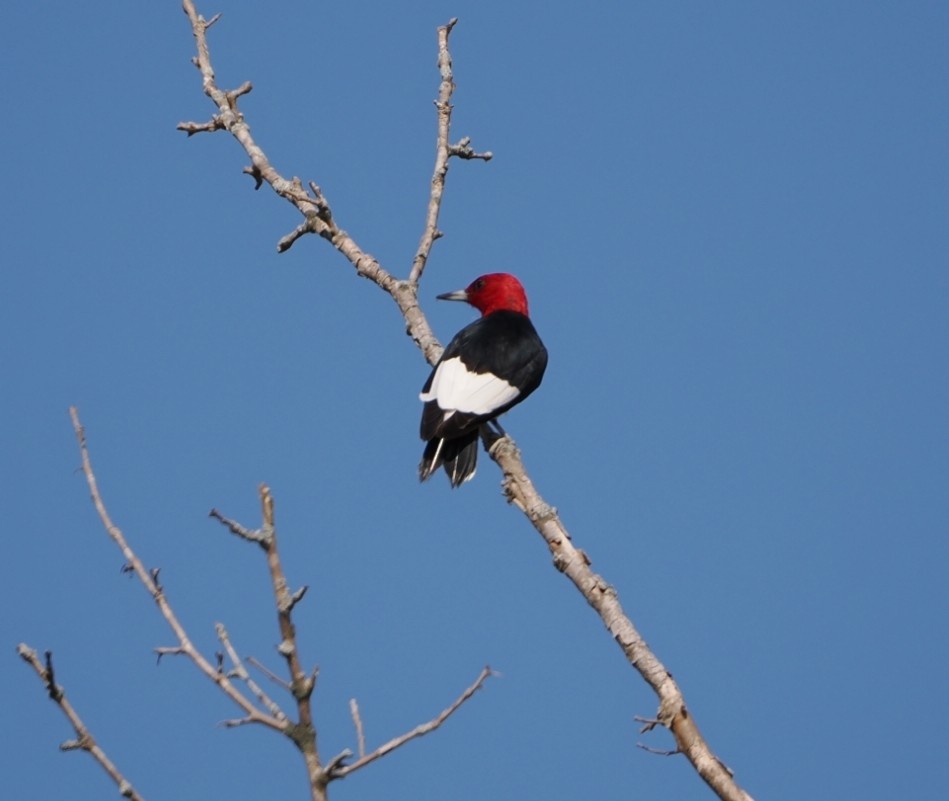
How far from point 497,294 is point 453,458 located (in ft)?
6.94

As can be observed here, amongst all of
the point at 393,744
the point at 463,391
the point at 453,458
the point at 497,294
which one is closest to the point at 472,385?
the point at 463,391

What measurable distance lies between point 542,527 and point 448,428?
174 cm

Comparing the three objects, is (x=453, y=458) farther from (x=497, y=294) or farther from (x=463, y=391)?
(x=497, y=294)

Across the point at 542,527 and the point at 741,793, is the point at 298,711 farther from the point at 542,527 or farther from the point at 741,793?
the point at 542,527

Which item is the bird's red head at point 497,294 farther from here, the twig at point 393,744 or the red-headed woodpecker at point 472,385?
the twig at point 393,744

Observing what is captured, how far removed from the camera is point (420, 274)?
18.4 ft

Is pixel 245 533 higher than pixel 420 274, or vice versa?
pixel 420 274

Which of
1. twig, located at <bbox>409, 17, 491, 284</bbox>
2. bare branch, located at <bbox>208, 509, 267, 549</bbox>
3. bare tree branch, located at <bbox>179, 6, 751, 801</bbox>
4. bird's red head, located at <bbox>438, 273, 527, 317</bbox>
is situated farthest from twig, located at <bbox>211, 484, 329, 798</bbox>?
bird's red head, located at <bbox>438, 273, 527, 317</bbox>

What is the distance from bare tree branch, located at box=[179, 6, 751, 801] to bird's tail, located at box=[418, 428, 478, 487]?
1.08 feet

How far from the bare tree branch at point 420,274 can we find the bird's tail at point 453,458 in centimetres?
33

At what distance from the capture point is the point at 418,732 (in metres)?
2.59

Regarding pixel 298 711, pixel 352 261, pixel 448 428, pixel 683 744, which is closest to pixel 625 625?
pixel 683 744

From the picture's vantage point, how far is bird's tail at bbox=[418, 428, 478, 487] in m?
5.91

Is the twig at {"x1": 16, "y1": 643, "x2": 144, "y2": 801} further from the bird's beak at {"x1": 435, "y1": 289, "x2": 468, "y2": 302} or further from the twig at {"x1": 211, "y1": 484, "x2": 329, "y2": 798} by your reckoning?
the bird's beak at {"x1": 435, "y1": 289, "x2": 468, "y2": 302}
